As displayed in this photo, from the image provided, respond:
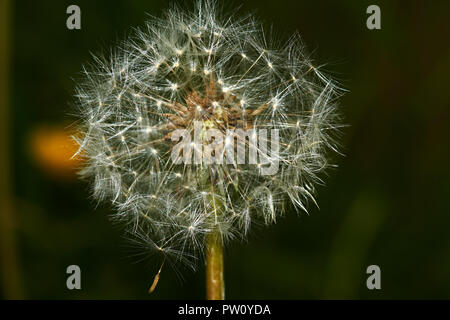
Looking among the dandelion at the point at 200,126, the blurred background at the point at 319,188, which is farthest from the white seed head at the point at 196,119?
the blurred background at the point at 319,188

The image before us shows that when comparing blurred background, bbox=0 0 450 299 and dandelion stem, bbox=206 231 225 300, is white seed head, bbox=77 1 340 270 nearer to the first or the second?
dandelion stem, bbox=206 231 225 300

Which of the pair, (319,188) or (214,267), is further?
(319,188)

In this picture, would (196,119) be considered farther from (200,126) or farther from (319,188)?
(319,188)

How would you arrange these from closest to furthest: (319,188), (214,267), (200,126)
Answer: (214,267) → (200,126) → (319,188)

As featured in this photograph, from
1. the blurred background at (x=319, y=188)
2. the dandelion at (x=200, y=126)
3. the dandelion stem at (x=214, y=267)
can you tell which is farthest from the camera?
the blurred background at (x=319, y=188)

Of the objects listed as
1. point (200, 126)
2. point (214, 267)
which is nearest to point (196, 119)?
point (200, 126)

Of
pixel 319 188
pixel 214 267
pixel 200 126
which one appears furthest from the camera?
pixel 319 188

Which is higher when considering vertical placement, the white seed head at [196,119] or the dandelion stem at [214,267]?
the white seed head at [196,119]

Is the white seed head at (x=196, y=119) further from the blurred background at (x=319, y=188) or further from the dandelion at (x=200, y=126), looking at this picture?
the blurred background at (x=319, y=188)
